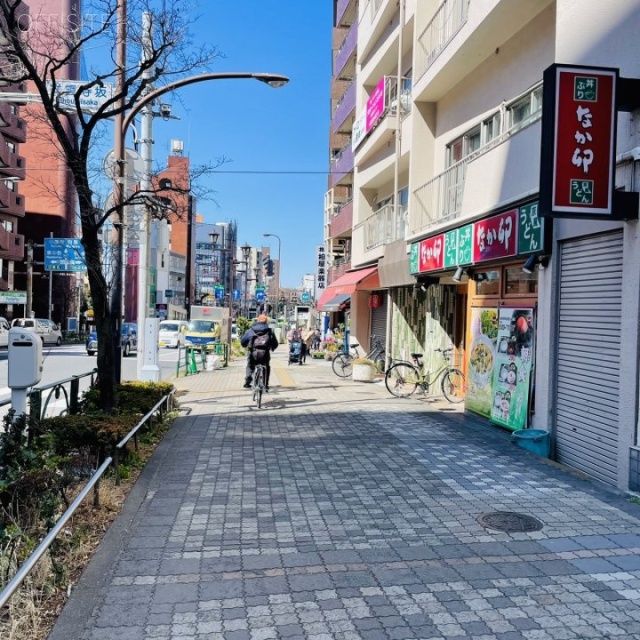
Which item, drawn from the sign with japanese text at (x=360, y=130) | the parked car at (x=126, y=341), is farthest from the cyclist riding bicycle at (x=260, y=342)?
the parked car at (x=126, y=341)

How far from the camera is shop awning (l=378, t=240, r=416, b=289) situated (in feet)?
48.4

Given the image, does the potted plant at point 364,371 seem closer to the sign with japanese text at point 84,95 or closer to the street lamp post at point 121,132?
the street lamp post at point 121,132

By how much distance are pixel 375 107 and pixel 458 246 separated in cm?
846

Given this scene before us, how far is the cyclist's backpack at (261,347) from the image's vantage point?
11.8m

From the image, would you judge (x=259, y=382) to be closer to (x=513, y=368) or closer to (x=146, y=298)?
(x=146, y=298)

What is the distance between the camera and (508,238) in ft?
28.7

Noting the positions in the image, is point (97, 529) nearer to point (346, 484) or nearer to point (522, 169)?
point (346, 484)

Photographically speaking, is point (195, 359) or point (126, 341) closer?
point (195, 359)

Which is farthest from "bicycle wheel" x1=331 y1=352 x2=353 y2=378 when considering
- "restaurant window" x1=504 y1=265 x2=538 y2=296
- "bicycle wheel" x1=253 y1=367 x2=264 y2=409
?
"restaurant window" x1=504 y1=265 x2=538 y2=296

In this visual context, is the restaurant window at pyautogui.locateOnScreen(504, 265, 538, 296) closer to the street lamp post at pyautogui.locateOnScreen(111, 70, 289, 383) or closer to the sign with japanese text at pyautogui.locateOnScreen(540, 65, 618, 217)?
the sign with japanese text at pyautogui.locateOnScreen(540, 65, 618, 217)

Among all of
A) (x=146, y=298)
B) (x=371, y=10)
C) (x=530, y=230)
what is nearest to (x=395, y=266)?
(x=146, y=298)

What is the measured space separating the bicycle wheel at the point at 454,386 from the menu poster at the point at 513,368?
2.98 metres

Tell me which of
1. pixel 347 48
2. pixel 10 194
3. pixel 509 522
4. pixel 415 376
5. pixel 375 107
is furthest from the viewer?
pixel 10 194

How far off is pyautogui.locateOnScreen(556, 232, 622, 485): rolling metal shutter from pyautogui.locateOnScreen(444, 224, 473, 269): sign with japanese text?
287 cm
